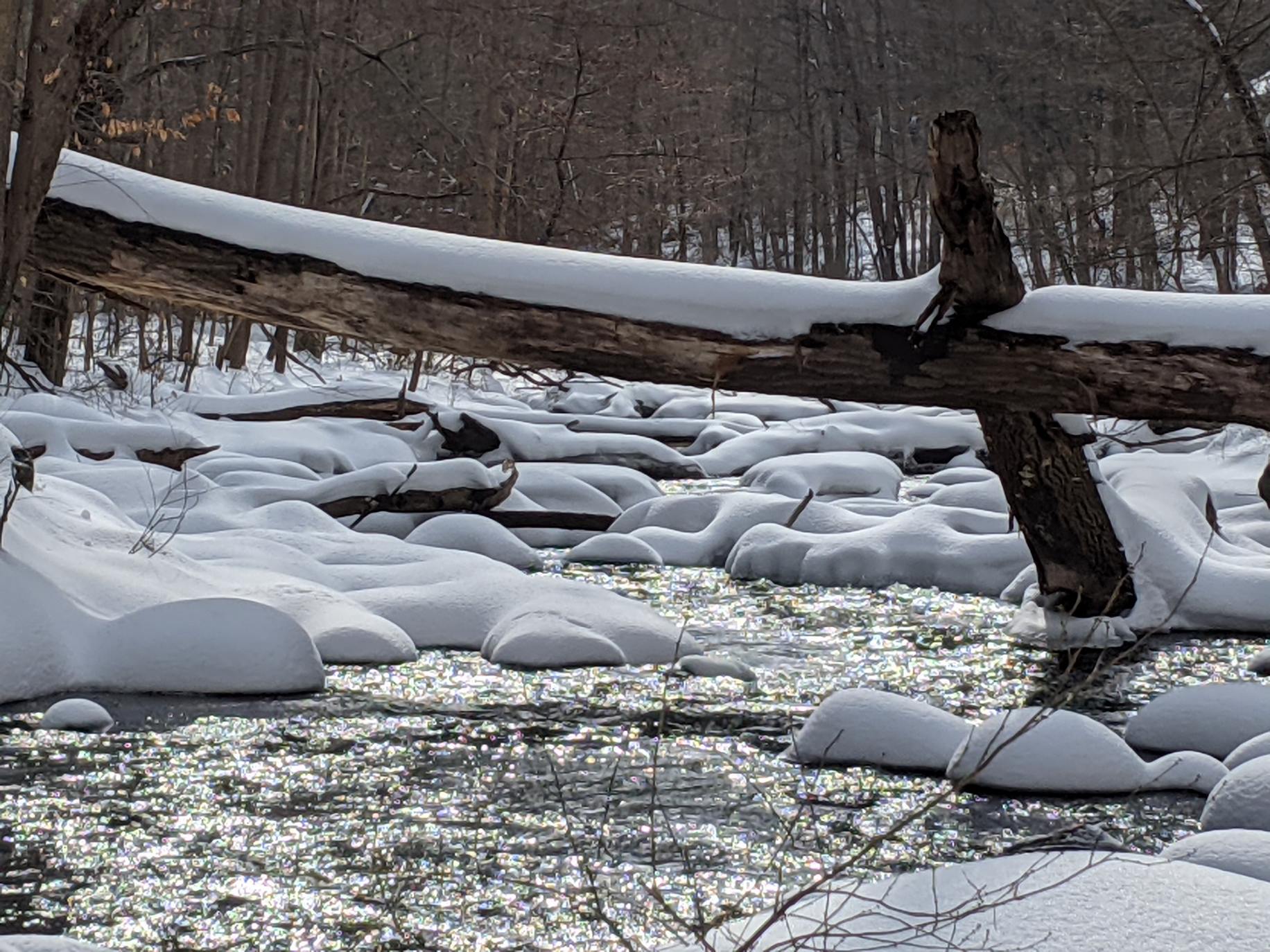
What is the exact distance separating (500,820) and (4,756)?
70.2 inches

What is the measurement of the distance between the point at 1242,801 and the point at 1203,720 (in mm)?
1268

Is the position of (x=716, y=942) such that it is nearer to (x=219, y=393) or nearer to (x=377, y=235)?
(x=377, y=235)

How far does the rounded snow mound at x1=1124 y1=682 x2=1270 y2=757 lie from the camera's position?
5.48m

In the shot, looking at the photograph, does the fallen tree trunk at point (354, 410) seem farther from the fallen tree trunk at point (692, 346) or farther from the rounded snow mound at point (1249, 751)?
the rounded snow mound at point (1249, 751)

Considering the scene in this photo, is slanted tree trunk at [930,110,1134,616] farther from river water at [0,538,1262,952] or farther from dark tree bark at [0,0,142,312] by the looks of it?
dark tree bark at [0,0,142,312]

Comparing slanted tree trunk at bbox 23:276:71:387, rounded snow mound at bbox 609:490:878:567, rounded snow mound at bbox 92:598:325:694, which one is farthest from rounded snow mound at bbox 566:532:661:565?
slanted tree trunk at bbox 23:276:71:387

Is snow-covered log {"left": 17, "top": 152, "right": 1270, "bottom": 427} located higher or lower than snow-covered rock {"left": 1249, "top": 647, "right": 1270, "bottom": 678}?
higher

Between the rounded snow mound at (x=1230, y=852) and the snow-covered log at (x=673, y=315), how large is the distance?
225cm

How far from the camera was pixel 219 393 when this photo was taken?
49.8ft

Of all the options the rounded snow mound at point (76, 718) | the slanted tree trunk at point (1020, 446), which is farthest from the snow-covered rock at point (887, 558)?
the rounded snow mound at point (76, 718)

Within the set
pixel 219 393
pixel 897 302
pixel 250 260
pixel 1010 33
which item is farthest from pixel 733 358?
pixel 1010 33

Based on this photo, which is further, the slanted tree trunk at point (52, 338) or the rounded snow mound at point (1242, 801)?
the slanted tree trunk at point (52, 338)

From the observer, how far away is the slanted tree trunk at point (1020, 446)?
554 cm

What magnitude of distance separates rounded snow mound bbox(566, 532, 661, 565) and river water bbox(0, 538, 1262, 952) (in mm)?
2859
